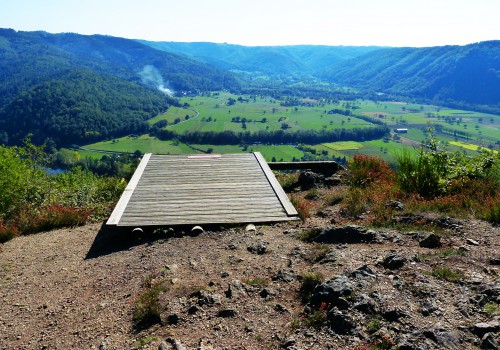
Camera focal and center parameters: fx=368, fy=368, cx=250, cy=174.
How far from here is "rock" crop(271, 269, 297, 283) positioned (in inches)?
Answer: 236

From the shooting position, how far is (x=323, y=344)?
4.38 metres

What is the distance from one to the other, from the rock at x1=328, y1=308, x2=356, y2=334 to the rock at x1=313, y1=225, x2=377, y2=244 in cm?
284

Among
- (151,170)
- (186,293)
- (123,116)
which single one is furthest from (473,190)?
(123,116)

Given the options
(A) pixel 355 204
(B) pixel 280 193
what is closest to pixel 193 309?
(B) pixel 280 193

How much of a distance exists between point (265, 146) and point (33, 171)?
86.2 metres

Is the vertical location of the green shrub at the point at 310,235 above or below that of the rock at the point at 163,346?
above

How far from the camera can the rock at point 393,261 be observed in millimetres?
5848

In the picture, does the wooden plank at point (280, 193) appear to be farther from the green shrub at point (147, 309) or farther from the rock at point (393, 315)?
the rock at point (393, 315)

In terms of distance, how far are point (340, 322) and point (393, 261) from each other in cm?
179

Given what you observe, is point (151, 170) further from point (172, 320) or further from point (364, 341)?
point (364, 341)

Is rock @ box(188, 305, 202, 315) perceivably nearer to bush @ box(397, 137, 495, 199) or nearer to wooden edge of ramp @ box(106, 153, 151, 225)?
wooden edge of ramp @ box(106, 153, 151, 225)

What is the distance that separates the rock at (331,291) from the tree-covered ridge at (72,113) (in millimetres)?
103648

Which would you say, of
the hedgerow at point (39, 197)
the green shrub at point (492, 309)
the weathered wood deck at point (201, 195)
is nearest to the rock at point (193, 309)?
the weathered wood deck at point (201, 195)

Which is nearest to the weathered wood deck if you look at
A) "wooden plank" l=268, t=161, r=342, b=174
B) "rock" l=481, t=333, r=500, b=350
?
"wooden plank" l=268, t=161, r=342, b=174
